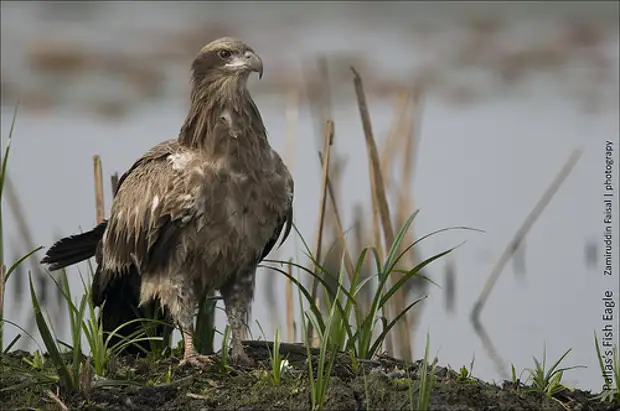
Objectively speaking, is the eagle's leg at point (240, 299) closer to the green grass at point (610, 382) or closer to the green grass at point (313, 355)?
the green grass at point (313, 355)

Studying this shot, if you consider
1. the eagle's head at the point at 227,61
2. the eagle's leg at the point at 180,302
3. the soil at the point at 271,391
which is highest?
the eagle's head at the point at 227,61

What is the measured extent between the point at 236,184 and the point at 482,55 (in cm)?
1078

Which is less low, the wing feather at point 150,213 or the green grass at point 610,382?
the wing feather at point 150,213

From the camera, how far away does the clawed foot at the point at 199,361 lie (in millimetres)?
5391

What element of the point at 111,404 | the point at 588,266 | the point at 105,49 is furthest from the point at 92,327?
the point at 105,49

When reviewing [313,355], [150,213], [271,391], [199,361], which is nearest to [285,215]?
[150,213]

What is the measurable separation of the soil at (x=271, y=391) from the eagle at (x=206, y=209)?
47cm

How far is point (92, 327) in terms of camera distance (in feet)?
16.6

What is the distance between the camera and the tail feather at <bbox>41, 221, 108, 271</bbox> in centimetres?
619

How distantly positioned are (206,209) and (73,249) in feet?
3.00

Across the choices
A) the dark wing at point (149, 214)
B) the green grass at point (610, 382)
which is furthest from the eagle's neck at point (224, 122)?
the green grass at point (610, 382)

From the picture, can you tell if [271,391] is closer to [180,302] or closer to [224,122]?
[180,302]

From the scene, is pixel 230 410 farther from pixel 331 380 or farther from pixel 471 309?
pixel 471 309

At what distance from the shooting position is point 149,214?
19.3 feet
